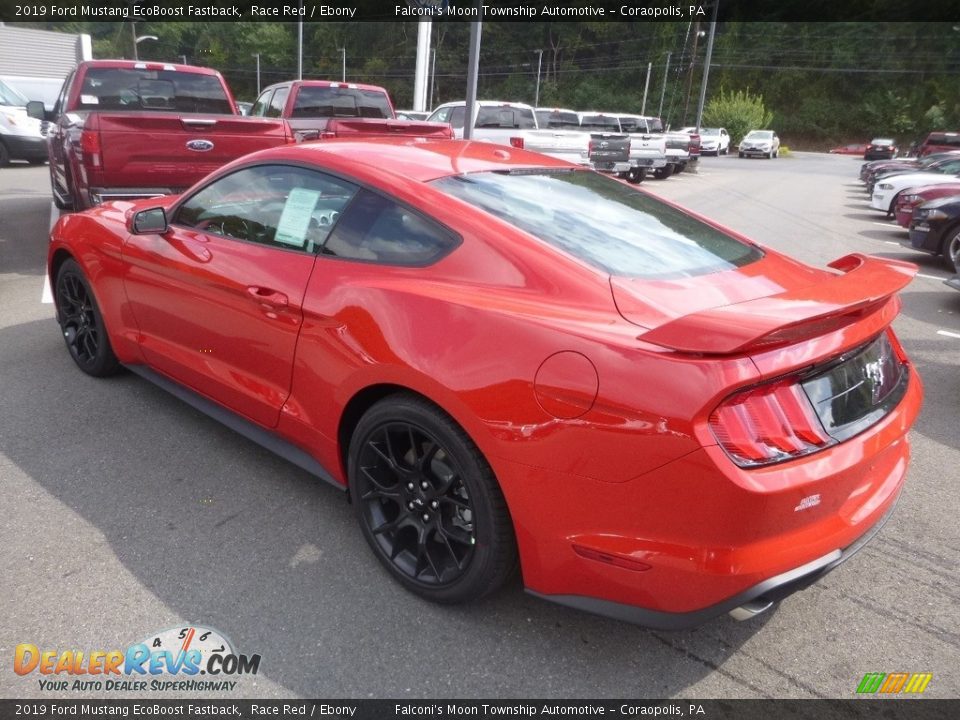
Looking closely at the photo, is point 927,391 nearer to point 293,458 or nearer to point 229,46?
point 293,458

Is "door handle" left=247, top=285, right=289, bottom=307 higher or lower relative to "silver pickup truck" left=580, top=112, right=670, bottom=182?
lower

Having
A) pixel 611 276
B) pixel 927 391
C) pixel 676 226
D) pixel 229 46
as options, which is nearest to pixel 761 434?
pixel 611 276

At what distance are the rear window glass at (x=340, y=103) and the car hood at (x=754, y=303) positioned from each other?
9.23 meters

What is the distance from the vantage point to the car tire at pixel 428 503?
234cm

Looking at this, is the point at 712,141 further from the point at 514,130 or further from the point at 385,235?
the point at 385,235

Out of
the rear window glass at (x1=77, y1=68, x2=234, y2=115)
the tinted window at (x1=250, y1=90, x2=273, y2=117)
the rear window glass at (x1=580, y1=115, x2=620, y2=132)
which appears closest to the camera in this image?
the rear window glass at (x1=77, y1=68, x2=234, y2=115)

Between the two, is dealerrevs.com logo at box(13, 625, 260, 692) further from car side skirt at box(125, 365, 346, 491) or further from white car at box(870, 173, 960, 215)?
white car at box(870, 173, 960, 215)

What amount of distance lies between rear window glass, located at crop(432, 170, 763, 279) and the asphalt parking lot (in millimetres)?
1267

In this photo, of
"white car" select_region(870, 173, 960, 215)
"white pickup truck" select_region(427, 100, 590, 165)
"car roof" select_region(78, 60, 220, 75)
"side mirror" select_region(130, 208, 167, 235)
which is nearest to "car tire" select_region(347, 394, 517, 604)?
"side mirror" select_region(130, 208, 167, 235)

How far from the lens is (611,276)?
2.38 meters

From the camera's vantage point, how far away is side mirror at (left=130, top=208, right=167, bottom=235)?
3549mm

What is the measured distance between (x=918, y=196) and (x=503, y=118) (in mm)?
7859

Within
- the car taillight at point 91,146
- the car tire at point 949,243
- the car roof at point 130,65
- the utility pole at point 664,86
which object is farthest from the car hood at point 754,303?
the utility pole at point 664,86

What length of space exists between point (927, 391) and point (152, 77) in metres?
8.81
